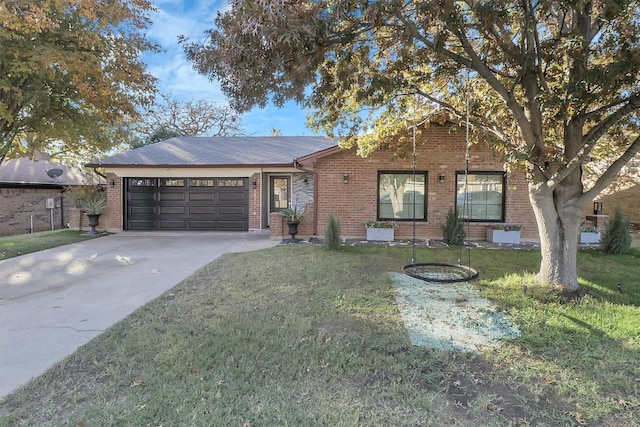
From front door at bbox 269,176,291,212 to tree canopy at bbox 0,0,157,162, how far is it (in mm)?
5700

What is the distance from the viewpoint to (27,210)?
56.9ft

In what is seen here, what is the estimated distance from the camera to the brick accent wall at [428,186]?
10.2 meters

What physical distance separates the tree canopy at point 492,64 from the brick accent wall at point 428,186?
12.0 feet

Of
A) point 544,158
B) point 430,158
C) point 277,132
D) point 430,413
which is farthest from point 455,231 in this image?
point 277,132

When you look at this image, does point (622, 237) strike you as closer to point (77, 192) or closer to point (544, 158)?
point (544, 158)

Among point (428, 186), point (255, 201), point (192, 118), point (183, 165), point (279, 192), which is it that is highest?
point (192, 118)

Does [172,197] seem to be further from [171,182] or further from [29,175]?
[29,175]

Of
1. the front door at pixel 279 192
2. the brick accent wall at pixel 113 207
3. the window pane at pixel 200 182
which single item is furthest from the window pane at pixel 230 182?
the brick accent wall at pixel 113 207

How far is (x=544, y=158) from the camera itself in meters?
4.82

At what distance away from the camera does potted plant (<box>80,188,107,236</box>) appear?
38.2 ft

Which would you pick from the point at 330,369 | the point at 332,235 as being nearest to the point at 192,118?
the point at 332,235

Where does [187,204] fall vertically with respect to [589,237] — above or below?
above

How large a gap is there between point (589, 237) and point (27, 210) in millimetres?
24899

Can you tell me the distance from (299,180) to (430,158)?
15.2 ft
